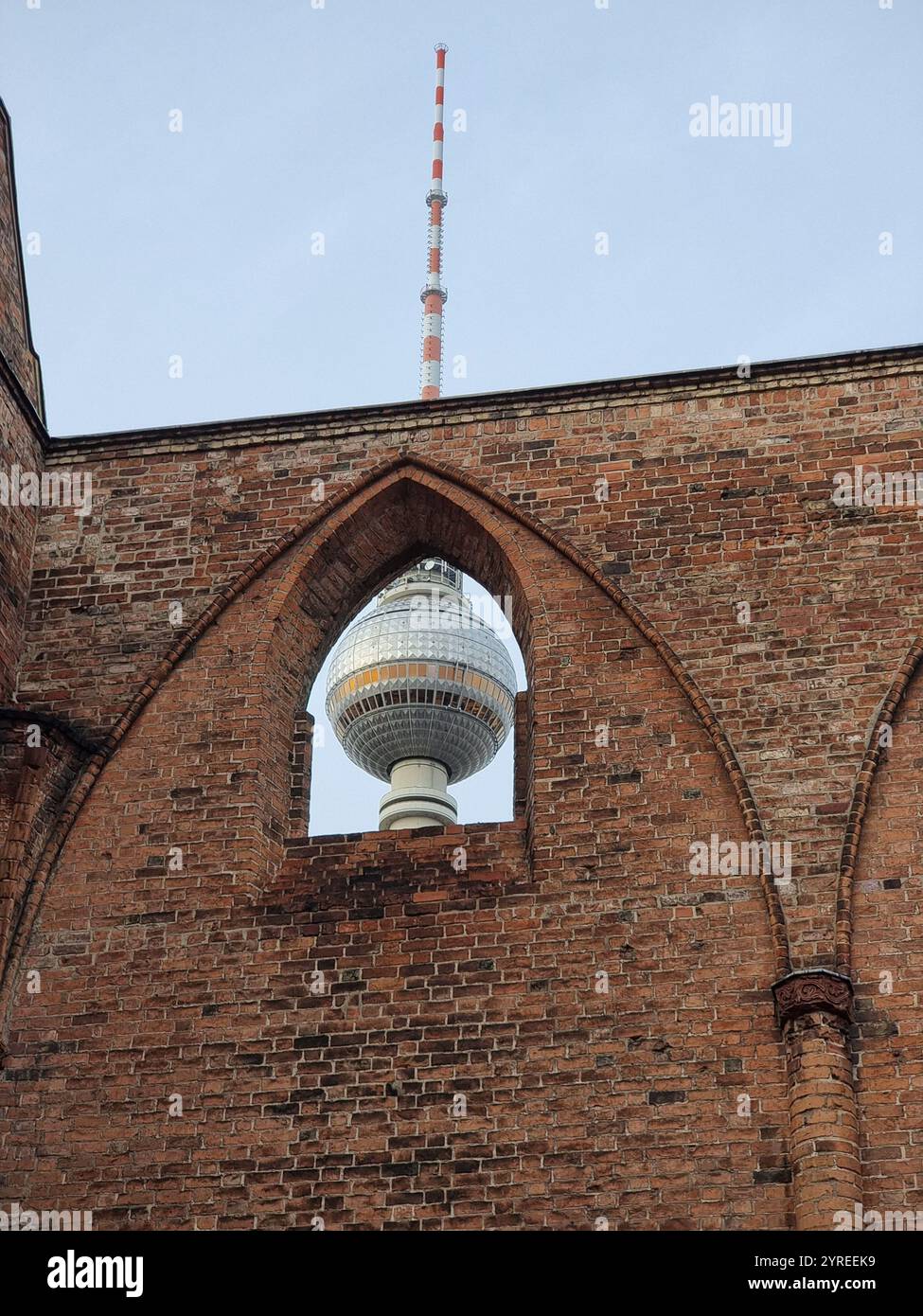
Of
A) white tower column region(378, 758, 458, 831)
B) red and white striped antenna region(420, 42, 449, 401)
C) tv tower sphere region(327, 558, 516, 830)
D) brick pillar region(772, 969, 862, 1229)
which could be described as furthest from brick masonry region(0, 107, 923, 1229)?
red and white striped antenna region(420, 42, 449, 401)

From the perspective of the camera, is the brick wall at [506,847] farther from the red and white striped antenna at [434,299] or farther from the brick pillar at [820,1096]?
the red and white striped antenna at [434,299]

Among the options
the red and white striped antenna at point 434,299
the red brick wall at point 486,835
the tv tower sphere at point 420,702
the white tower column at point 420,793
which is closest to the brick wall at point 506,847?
the red brick wall at point 486,835

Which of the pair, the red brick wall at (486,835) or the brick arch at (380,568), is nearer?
the red brick wall at (486,835)

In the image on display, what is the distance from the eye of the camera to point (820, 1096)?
11117 millimetres

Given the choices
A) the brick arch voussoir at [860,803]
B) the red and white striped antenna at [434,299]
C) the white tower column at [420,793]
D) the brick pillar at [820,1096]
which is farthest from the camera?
the red and white striped antenna at [434,299]

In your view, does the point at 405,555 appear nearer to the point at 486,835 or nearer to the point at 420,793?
the point at 486,835

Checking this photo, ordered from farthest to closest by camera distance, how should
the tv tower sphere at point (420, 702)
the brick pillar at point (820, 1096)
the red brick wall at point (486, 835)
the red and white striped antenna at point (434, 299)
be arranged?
1. the red and white striped antenna at point (434, 299)
2. the tv tower sphere at point (420, 702)
3. the red brick wall at point (486, 835)
4. the brick pillar at point (820, 1096)

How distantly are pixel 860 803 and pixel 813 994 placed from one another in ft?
4.16

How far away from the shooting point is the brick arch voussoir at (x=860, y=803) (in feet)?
38.4

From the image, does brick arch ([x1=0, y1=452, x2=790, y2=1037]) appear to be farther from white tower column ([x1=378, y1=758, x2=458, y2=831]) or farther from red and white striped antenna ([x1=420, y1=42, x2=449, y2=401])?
red and white striped antenna ([x1=420, y1=42, x2=449, y2=401])

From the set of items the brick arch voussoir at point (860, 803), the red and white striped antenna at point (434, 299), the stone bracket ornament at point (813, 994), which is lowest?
the stone bracket ornament at point (813, 994)

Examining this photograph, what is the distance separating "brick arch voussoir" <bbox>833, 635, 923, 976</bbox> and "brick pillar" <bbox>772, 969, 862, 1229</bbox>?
0.85 ft

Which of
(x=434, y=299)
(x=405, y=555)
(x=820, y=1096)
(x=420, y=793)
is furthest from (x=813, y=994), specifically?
(x=434, y=299)
